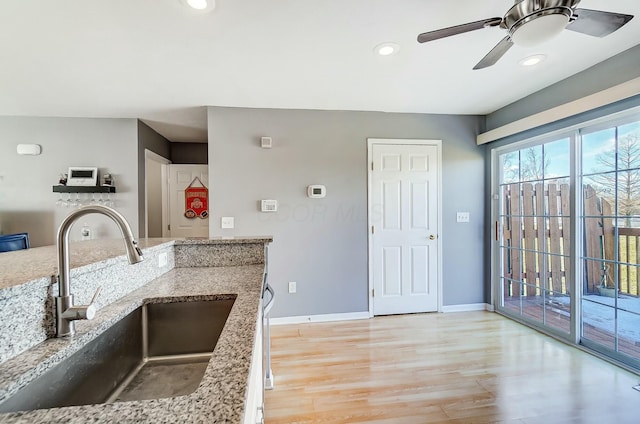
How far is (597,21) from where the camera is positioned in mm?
1333

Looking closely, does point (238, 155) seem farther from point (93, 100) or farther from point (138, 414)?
point (138, 414)

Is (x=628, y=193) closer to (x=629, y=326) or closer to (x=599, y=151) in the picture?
(x=599, y=151)

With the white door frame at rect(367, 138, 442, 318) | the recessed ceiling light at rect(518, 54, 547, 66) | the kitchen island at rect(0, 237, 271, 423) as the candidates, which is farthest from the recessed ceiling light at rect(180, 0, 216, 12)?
the recessed ceiling light at rect(518, 54, 547, 66)

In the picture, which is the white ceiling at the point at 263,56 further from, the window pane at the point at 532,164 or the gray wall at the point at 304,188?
the window pane at the point at 532,164

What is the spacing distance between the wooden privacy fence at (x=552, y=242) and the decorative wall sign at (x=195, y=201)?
4188 mm

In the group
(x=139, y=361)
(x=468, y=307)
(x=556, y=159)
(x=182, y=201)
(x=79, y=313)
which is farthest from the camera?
(x=182, y=201)

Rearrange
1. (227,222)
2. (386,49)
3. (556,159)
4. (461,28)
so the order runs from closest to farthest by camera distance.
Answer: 1. (461,28)
2. (386,49)
3. (556,159)
4. (227,222)

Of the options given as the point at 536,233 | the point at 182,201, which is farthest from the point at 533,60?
the point at 182,201

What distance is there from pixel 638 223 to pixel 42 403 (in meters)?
3.36

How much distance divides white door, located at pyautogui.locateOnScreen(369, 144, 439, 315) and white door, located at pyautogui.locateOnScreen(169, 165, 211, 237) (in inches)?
107

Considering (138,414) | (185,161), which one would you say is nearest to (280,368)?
(138,414)

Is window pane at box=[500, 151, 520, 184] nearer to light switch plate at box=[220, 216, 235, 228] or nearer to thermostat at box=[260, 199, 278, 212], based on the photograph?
thermostat at box=[260, 199, 278, 212]

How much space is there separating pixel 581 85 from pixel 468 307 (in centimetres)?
251

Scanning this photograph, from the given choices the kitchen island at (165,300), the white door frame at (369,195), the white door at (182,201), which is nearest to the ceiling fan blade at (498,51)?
the white door frame at (369,195)
